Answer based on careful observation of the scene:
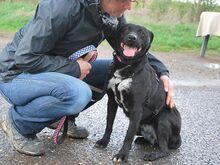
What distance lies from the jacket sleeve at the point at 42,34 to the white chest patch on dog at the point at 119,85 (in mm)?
558

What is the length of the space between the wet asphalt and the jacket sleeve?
2.30 ft

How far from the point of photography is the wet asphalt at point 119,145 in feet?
11.6

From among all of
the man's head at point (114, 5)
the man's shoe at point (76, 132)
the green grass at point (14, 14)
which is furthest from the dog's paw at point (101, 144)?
the green grass at point (14, 14)

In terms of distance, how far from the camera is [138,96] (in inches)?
141

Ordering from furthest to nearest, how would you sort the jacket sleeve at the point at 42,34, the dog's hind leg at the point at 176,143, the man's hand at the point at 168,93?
the dog's hind leg at the point at 176,143
the man's hand at the point at 168,93
the jacket sleeve at the point at 42,34

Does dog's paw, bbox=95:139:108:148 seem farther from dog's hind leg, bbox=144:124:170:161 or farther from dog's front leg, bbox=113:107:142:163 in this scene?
dog's hind leg, bbox=144:124:170:161

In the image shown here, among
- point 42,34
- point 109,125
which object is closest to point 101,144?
point 109,125

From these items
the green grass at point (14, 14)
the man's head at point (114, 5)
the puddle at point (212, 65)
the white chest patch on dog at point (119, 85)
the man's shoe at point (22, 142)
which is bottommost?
the green grass at point (14, 14)

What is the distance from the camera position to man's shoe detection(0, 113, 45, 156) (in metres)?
3.51

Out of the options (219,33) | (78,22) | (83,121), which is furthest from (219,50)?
(78,22)

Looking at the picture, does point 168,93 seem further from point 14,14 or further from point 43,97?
point 14,14

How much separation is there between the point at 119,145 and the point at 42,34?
125 cm

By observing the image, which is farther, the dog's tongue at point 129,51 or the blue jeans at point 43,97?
the dog's tongue at point 129,51

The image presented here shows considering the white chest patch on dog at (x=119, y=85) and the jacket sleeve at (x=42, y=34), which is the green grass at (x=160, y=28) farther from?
the jacket sleeve at (x=42, y=34)
